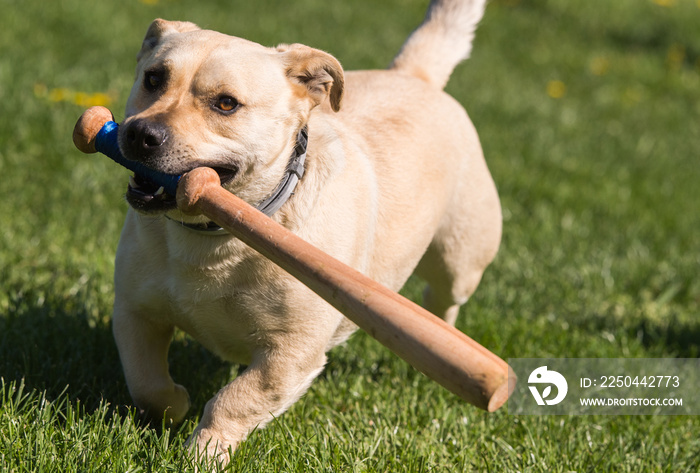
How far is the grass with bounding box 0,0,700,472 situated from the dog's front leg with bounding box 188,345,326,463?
0.08m

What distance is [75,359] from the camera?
353 centimetres

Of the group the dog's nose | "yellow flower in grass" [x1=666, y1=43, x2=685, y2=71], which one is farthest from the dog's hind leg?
"yellow flower in grass" [x1=666, y1=43, x2=685, y2=71]

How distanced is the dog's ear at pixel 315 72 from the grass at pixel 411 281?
126 centimetres

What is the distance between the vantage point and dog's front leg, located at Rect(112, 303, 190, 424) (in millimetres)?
3096

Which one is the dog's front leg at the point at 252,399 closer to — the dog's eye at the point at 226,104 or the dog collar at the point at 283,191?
the dog collar at the point at 283,191

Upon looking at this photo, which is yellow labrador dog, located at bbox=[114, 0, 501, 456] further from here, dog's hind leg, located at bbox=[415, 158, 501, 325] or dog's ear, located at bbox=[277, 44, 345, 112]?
dog's hind leg, located at bbox=[415, 158, 501, 325]

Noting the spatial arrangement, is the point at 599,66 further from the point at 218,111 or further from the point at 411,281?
the point at 218,111

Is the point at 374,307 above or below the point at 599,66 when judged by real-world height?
above

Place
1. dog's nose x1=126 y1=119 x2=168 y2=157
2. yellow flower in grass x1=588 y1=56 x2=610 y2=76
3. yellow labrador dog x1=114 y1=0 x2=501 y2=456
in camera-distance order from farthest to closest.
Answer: yellow flower in grass x1=588 y1=56 x2=610 y2=76 < yellow labrador dog x1=114 y1=0 x2=501 y2=456 < dog's nose x1=126 y1=119 x2=168 y2=157

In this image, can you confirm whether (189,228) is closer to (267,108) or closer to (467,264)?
(267,108)

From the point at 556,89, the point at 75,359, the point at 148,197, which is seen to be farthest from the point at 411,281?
the point at 556,89

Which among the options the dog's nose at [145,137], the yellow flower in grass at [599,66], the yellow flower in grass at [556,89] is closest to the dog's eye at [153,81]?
the dog's nose at [145,137]

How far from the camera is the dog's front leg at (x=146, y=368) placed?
310cm

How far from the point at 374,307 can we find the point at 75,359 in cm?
185
